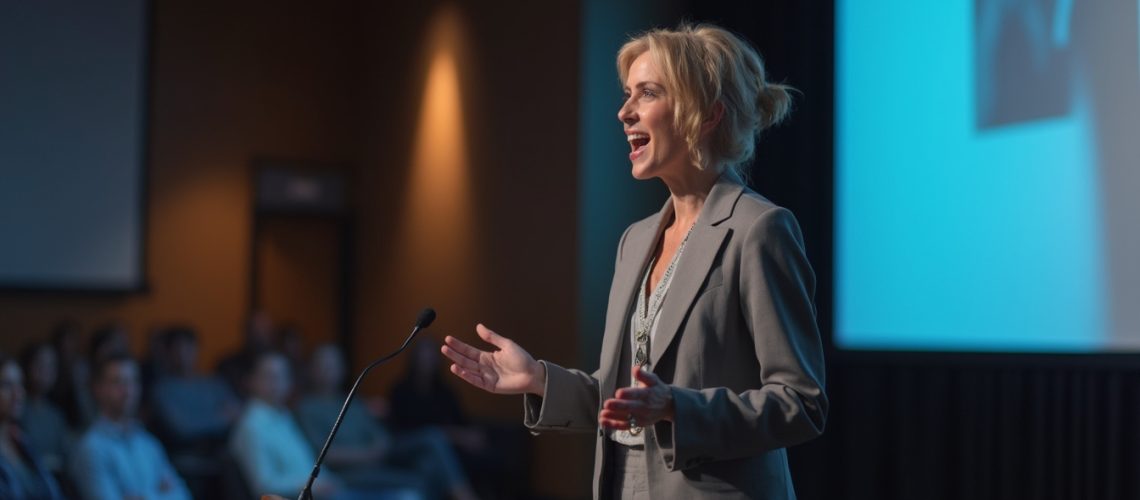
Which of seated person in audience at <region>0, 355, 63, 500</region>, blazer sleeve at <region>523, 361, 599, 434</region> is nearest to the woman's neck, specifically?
blazer sleeve at <region>523, 361, 599, 434</region>

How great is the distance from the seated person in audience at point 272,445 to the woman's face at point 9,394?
1107mm

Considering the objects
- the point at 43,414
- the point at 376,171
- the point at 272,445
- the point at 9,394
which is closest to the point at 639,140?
the point at 9,394

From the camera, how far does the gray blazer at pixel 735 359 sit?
1.54 m

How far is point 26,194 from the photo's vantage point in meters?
7.64

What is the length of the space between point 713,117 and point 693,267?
235 mm

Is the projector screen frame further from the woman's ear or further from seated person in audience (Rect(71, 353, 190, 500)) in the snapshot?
the woman's ear

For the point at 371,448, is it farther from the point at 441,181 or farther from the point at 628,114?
the point at 628,114

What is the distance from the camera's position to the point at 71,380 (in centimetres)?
656

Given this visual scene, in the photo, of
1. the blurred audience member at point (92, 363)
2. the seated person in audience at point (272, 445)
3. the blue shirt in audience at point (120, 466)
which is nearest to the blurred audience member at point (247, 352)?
the blurred audience member at point (92, 363)

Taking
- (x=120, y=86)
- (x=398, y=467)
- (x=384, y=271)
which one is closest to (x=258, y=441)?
(x=398, y=467)

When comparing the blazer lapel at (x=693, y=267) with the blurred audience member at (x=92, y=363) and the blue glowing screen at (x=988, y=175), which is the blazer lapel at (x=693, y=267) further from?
the blurred audience member at (x=92, y=363)

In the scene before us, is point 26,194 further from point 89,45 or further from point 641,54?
point 641,54

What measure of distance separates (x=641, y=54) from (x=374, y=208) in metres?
6.88

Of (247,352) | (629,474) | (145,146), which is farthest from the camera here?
(145,146)
